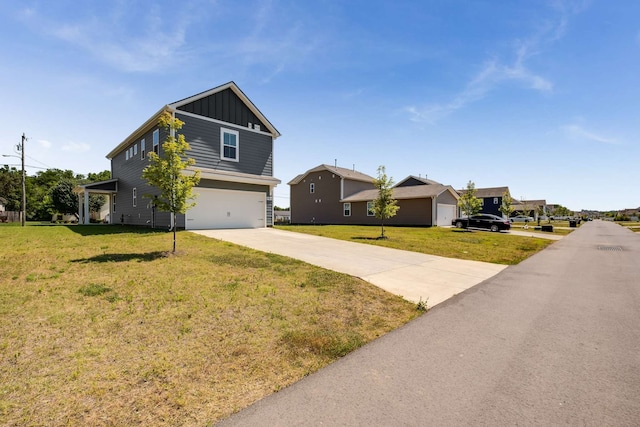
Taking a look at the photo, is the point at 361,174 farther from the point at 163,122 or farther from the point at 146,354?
the point at 146,354

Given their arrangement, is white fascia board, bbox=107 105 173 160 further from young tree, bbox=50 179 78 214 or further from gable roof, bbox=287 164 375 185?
gable roof, bbox=287 164 375 185

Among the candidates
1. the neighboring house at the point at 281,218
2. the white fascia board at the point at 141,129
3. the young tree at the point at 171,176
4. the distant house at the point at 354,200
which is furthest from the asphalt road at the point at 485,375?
the neighboring house at the point at 281,218

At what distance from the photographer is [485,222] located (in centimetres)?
2855

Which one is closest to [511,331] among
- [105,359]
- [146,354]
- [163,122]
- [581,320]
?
[581,320]

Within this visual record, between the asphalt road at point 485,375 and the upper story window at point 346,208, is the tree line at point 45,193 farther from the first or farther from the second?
the asphalt road at point 485,375

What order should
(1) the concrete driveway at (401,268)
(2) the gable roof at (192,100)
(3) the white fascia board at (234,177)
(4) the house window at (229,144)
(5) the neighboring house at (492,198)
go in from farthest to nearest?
(5) the neighboring house at (492,198), (4) the house window at (229,144), (3) the white fascia board at (234,177), (2) the gable roof at (192,100), (1) the concrete driveway at (401,268)

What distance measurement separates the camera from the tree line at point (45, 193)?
37.0 meters

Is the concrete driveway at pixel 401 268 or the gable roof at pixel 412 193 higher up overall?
the gable roof at pixel 412 193

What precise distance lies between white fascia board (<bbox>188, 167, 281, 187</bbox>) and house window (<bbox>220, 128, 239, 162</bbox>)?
1.17m

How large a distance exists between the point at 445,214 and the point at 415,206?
4.06m

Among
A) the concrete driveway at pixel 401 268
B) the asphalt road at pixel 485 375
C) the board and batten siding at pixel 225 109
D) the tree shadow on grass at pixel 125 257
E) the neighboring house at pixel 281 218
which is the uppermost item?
the board and batten siding at pixel 225 109

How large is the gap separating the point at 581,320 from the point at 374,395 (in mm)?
4643

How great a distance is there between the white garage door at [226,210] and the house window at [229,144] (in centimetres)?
217

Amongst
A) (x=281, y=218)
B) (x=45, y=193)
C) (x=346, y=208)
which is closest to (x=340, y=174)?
(x=346, y=208)
